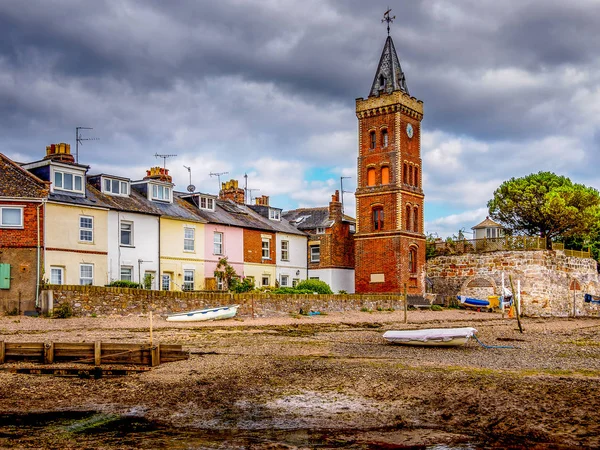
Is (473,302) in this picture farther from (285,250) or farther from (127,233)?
(127,233)

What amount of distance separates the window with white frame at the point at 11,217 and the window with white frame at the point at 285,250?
23938 millimetres

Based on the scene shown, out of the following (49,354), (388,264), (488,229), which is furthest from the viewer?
(488,229)

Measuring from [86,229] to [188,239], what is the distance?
878cm

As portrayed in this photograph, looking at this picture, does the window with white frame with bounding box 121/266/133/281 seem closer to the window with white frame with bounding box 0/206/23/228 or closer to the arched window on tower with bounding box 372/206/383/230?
the window with white frame with bounding box 0/206/23/228

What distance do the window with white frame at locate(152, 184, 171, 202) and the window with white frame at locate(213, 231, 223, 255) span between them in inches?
177

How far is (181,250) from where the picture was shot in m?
43.2

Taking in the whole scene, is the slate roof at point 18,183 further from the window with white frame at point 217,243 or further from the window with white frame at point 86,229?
the window with white frame at point 217,243

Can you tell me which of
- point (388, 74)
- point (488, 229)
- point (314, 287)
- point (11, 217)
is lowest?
point (314, 287)

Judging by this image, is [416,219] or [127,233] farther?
[416,219]

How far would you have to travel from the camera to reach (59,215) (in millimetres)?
34750

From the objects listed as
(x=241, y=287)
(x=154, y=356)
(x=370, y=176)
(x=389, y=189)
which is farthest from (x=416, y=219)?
(x=154, y=356)

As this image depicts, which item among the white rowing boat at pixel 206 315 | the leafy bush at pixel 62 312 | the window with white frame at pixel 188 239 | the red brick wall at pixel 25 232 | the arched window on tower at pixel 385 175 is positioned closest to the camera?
the leafy bush at pixel 62 312

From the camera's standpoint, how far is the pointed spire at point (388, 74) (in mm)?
53781

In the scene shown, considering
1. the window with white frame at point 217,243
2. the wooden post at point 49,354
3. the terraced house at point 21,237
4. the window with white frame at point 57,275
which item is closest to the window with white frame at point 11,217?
the terraced house at point 21,237
